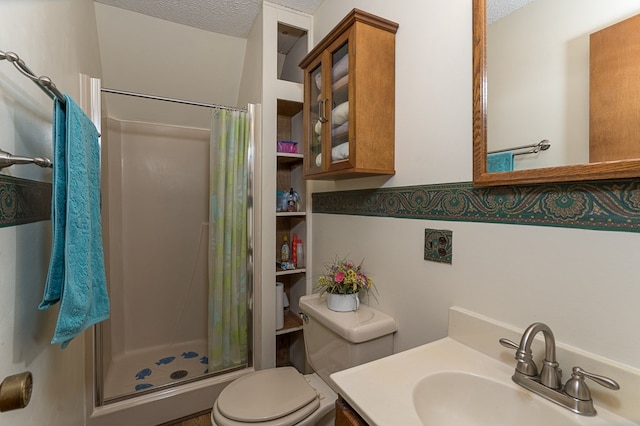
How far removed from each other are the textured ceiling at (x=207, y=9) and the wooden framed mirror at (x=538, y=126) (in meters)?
1.33

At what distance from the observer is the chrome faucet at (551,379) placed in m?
0.62

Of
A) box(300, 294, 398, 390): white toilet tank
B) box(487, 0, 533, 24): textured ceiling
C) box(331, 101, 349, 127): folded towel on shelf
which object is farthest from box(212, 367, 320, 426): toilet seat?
box(487, 0, 533, 24): textured ceiling

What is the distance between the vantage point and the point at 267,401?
1.19m

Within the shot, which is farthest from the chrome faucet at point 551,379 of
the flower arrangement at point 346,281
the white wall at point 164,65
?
the white wall at point 164,65

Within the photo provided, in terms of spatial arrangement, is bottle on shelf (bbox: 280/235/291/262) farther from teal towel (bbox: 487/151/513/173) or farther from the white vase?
teal towel (bbox: 487/151/513/173)

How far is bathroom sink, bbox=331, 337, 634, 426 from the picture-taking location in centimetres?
62

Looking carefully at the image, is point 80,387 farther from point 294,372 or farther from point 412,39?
point 412,39

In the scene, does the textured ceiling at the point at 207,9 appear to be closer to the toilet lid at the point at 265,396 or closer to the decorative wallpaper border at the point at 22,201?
the decorative wallpaper border at the point at 22,201

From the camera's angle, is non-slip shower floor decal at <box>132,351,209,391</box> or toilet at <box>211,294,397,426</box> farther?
non-slip shower floor decal at <box>132,351,209,391</box>

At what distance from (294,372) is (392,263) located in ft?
2.41

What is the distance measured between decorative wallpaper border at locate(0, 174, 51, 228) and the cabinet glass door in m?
1.02

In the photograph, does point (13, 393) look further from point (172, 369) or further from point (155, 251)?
point (155, 251)

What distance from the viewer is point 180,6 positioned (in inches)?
69.0

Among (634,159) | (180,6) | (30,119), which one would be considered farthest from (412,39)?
(180,6)
